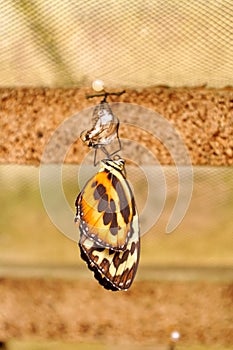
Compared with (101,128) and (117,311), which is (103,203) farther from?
(117,311)

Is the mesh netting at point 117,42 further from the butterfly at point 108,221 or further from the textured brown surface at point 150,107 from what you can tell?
the butterfly at point 108,221

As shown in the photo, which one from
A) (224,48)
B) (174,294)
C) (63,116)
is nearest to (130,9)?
(224,48)

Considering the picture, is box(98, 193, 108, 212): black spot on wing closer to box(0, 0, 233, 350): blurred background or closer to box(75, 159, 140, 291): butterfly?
box(75, 159, 140, 291): butterfly

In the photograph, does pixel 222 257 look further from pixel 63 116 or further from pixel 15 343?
pixel 15 343

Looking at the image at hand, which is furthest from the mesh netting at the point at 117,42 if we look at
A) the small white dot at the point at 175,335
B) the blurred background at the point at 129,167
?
the small white dot at the point at 175,335

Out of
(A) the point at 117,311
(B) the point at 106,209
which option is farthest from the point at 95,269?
(A) the point at 117,311

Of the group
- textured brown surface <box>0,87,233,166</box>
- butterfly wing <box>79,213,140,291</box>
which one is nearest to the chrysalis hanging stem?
butterfly wing <box>79,213,140,291</box>
